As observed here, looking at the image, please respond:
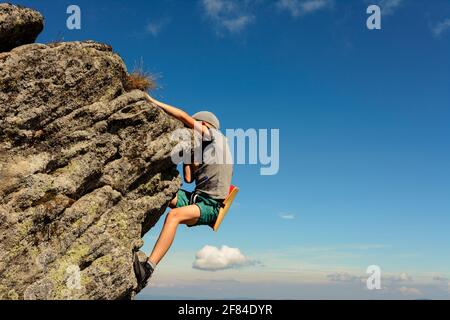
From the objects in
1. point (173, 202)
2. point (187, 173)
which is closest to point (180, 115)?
point (187, 173)

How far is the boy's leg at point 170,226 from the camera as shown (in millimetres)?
15258

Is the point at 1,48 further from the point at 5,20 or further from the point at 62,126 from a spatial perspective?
the point at 62,126

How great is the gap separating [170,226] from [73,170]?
3522 millimetres

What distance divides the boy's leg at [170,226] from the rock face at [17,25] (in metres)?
7.43

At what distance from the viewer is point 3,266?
41.4ft

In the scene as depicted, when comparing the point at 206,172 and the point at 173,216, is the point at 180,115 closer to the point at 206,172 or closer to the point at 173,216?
the point at 206,172

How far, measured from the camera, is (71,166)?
14.7m

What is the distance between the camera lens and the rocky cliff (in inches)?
525

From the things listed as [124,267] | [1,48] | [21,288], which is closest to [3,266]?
[21,288]

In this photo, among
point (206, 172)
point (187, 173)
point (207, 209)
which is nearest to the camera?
point (207, 209)

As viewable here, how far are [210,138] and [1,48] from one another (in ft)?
24.1

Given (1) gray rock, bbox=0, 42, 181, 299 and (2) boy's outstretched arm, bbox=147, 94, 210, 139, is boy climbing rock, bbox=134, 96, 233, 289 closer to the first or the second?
(2) boy's outstretched arm, bbox=147, 94, 210, 139

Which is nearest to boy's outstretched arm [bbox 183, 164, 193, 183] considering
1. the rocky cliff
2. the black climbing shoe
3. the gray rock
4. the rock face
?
the gray rock

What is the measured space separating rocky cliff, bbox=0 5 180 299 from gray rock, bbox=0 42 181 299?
3 centimetres
